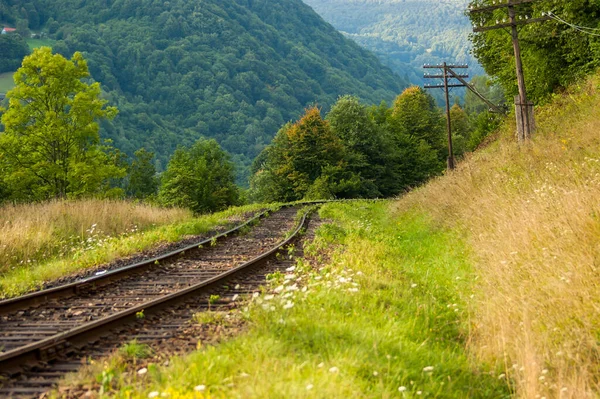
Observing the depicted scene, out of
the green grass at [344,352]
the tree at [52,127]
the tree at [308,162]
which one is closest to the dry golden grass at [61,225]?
Answer: the green grass at [344,352]

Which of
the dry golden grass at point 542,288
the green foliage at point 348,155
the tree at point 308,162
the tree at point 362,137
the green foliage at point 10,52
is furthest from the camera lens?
the green foliage at point 10,52

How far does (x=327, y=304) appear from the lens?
701 centimetres

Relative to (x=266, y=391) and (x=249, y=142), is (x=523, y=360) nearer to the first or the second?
(x=266, y=391)

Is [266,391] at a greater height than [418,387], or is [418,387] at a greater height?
[266,391]

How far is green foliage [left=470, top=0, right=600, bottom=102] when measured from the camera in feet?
87.1

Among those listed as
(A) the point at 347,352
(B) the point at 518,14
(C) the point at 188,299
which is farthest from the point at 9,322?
(B) the point at 518,14

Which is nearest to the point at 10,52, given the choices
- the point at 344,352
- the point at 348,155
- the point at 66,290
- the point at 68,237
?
the point at 348,155

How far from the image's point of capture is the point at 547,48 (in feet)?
106

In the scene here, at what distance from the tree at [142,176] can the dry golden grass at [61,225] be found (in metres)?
84.7

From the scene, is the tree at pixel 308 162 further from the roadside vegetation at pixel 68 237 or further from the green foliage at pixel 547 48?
the roadside vegetation at pixel 68 237

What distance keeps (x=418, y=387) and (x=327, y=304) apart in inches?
83.1

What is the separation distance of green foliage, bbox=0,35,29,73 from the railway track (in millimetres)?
189647

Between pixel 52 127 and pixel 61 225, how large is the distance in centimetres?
2391

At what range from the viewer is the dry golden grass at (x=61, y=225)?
13.5m
